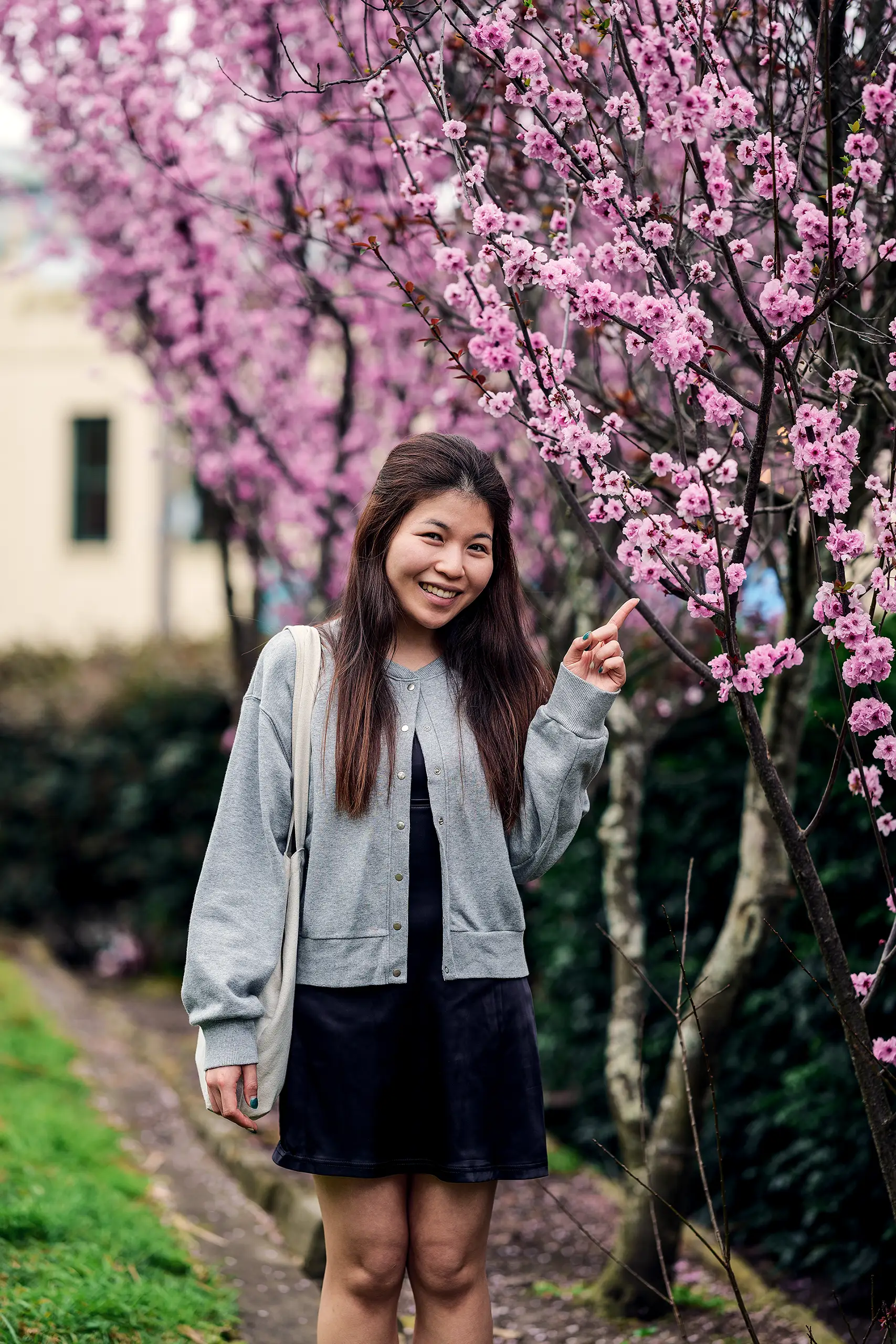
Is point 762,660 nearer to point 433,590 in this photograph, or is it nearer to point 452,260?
point 433,590

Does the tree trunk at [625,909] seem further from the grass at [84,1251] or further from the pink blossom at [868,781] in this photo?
the pink blossom at [868,781]

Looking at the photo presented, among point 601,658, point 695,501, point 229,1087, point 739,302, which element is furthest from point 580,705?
point 229,1087

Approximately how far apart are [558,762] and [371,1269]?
0.91m

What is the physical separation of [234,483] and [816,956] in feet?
9.58

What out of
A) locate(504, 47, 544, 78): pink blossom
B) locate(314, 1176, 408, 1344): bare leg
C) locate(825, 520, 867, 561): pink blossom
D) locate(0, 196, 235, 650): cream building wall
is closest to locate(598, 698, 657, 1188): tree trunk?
locate(314, 1176, 408, 1344): bare leg

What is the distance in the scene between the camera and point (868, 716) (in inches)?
87.3

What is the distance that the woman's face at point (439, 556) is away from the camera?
2398 mm

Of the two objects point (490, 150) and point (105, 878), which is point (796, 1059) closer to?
point (490, 150)

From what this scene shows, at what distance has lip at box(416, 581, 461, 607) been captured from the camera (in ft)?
7.91

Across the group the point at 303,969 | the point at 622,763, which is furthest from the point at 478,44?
the point at 622,763

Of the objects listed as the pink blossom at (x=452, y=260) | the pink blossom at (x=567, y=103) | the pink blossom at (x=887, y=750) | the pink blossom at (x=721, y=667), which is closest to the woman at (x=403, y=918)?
the pink blossom at (x=721, y=667)

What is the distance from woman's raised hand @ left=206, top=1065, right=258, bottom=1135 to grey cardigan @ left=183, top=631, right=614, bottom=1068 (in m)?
0.02

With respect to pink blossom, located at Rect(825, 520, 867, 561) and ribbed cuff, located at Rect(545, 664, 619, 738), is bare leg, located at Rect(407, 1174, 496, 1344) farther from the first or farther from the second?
pink blossom, located at Rect(825, 520, 867, 561)

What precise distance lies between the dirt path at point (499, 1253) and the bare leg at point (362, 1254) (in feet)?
1.60
